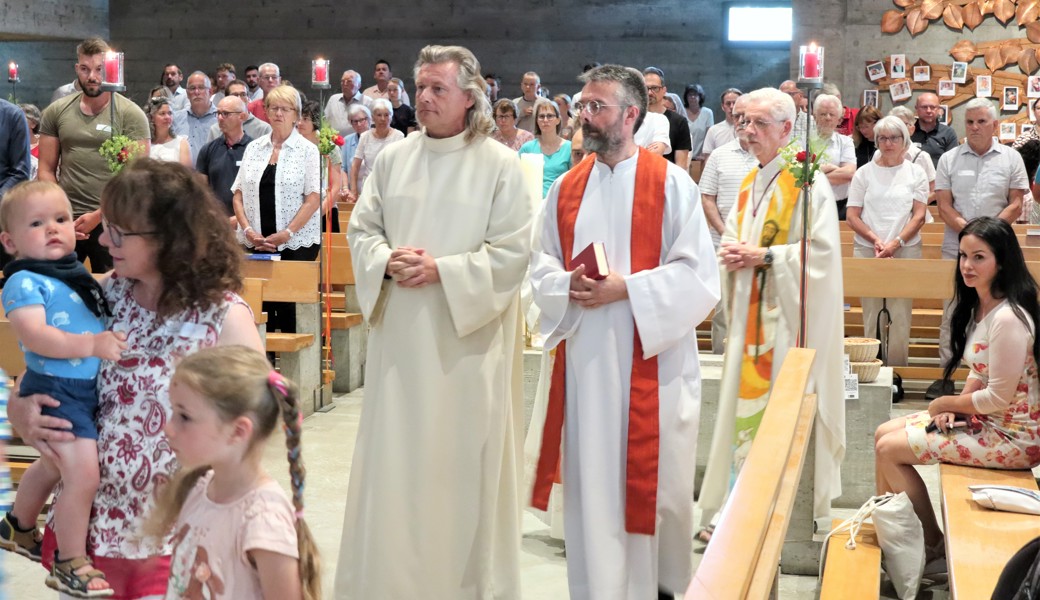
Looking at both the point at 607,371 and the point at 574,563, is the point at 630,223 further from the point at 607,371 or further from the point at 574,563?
the point at 574,563

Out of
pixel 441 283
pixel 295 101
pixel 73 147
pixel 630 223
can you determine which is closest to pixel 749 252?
pixel 630 223

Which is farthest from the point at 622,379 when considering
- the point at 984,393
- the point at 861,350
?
the point at 861,350

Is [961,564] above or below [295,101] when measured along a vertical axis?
below

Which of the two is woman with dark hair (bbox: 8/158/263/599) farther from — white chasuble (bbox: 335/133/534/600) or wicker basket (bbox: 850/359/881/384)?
wicker basket (bbox: 850/359/881/384)

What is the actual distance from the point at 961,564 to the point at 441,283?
1.69 meters

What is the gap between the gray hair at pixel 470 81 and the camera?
3904 millimetres

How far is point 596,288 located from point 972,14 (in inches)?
445

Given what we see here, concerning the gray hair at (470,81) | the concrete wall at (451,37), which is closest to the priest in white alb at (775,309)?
the gray hair at (470,81)

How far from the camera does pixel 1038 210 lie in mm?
8055

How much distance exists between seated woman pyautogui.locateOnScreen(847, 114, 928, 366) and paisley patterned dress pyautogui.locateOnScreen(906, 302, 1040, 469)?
11.2 ft

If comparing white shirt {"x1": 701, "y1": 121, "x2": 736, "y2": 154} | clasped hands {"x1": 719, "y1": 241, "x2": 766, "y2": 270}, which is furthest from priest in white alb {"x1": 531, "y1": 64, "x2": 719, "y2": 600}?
white shirt {"x1": 701, "y1": 121, "x2": 736, "y2": 154}

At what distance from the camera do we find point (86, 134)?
6.64 meters

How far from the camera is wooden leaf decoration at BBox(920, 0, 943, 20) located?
1372cm

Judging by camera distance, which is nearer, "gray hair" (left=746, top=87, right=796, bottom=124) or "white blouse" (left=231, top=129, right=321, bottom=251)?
"gray hair" (left=746, top=87, right=796, bottom=124)
